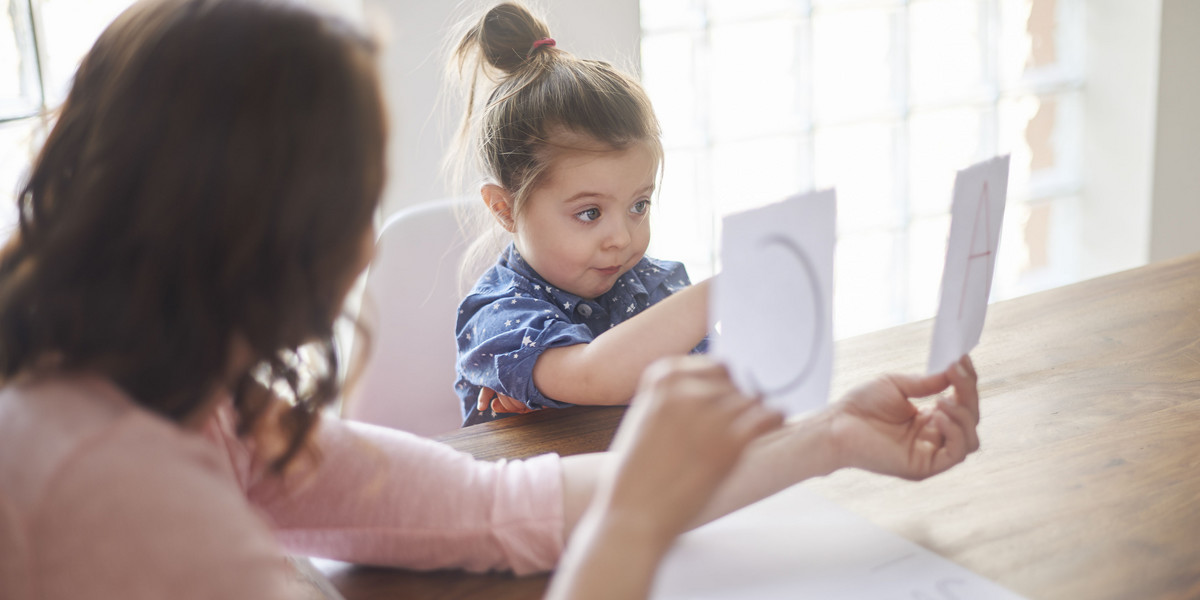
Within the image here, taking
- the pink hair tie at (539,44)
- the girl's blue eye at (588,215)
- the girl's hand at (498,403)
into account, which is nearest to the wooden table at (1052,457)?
the girl's hand at (498,403)

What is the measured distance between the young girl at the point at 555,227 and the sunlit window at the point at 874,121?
102cm

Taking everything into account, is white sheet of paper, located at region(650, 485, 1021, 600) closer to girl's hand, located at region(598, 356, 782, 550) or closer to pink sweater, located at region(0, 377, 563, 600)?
girl's hand, located at region(598, 356, 782, 550)

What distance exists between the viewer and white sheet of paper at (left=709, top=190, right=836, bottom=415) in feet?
1.75

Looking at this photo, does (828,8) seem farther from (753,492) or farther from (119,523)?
(119,523)

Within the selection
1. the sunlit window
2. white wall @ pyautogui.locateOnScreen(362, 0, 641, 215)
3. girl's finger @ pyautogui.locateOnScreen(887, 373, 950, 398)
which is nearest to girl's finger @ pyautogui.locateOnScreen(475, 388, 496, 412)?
girl's finger @ pyautogui.locateOnScreen(887, 373, 950, 398)

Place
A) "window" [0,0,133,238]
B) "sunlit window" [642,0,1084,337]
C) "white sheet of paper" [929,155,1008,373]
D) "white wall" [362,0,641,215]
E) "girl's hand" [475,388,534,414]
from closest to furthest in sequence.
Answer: "white sheet of paper" [929,155,1008,373] → "girl's hand" [475,388,534,414] → "window" [0,0,133,238] → "white wall" [362,0,641,215] → "sunlit window" [642,0,1084,337]

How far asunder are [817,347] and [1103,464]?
1.04 feet

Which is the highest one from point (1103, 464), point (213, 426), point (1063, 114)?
point (213, 426)

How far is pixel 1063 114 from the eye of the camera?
8.65ft

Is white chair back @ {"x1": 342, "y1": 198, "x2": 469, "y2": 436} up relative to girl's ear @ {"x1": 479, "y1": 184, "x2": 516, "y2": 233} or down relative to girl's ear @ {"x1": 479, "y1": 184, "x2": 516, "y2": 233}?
down

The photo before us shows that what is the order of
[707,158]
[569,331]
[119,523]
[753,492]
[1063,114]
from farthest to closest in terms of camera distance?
[1063,114], [707,158], [569,331], [753,492], [119,523]

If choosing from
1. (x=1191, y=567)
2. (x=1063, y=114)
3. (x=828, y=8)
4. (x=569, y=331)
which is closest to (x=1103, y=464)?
(x=1191, y=567)

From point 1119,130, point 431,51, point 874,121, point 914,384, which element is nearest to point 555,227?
point 914,384

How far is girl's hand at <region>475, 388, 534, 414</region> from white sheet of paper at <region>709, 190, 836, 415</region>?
1.58 ft
